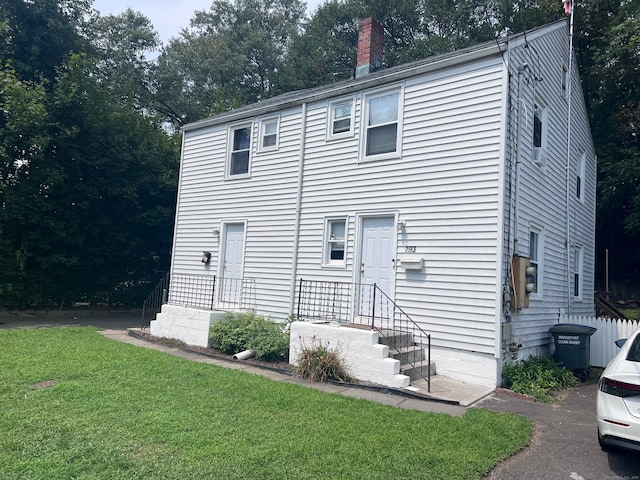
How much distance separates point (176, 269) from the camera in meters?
13.2

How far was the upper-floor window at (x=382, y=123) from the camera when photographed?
9289 mm

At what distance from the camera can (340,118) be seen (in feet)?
33.6

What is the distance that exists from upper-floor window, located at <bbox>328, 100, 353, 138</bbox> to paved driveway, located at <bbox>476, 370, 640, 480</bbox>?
626 cm

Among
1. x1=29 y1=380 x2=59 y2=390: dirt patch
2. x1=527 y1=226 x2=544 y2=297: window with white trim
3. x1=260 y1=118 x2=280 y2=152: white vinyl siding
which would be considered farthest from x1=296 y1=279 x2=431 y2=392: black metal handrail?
x1=29 y1=380 x2=59 y2=390: dirt patch

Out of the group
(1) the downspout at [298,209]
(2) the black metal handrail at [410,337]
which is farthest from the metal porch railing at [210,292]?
(2) the black metal handrail at [410,337]

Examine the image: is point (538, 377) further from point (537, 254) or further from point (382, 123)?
point (382, 123)

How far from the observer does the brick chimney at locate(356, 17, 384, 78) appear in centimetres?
1230

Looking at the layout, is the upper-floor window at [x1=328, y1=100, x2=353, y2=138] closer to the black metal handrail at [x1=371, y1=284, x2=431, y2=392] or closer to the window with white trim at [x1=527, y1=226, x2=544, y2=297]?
the black metal handrail at [x1=371, y1=284, x2=431, y2=392]

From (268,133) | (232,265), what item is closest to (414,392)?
(232,265)

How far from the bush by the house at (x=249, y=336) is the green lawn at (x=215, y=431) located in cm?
141

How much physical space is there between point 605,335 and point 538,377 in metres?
3.11

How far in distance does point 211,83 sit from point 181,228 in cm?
2052

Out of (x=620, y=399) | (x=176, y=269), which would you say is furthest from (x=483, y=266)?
(x=176, y=269)

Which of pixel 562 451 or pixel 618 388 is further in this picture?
pixel 562 451
